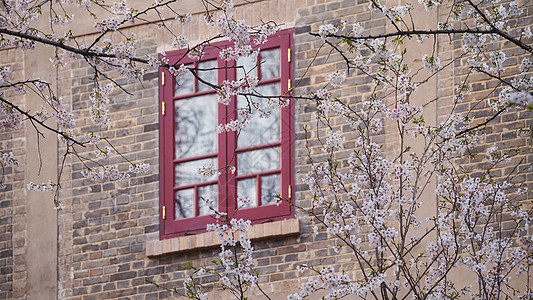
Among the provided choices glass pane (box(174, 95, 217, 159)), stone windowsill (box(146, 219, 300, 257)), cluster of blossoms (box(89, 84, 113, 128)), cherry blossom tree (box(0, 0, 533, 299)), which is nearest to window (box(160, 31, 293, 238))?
glass pane (box(174, 95, 217, 159))

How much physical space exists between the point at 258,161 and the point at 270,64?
945 millimetres

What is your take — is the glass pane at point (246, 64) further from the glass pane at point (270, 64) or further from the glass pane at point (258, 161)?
the glass pane at point (258, 161)

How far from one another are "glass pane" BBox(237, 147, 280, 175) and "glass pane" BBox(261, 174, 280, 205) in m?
0.10

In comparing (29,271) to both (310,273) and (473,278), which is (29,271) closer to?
(310,273)

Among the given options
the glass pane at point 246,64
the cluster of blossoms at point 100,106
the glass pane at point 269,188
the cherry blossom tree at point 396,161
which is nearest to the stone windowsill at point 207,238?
the glass pane at point 269,188

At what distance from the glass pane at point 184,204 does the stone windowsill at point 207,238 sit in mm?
264

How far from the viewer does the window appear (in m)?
12.8

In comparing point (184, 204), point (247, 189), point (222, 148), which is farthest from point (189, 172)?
point (247, 189)

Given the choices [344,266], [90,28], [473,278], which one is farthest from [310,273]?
[90,28]

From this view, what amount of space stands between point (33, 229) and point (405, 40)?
14.0 feet

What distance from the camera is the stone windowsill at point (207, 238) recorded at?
12.5m

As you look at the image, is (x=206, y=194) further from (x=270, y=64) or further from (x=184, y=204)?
(x=270, y=64)

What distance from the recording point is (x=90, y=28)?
14.1 metres

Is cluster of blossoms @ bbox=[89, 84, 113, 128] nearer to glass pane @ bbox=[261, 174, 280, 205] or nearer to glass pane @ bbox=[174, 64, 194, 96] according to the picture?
glass pane @ bbox=[261, 174, 280, 205]
